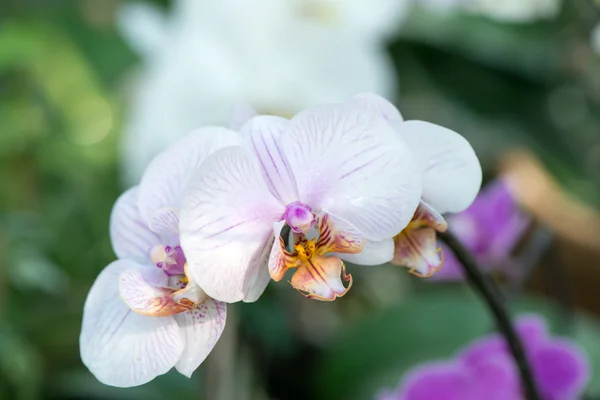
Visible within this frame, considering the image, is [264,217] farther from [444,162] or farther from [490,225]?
[490,225]

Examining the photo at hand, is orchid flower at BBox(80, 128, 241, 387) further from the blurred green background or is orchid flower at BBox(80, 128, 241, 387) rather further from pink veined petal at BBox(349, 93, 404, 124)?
the blurred green background

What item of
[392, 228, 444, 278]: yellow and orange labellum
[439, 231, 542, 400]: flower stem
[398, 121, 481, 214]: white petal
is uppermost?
[398, 121, 481, 214]: white petal

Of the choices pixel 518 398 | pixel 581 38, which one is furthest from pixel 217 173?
pixel 581 38

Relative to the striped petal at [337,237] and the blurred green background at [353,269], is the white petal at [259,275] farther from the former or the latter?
the blurred green background at [353,269]

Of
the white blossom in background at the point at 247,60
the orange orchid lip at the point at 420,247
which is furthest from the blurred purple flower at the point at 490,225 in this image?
the white blossom in background at the point at 247,60

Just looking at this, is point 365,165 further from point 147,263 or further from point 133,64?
point 133,64

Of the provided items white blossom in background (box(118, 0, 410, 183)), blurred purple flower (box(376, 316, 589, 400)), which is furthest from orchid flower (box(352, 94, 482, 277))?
white blossom in background (box(118, 0, 410, 183))

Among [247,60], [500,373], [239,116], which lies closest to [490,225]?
[500,373]
